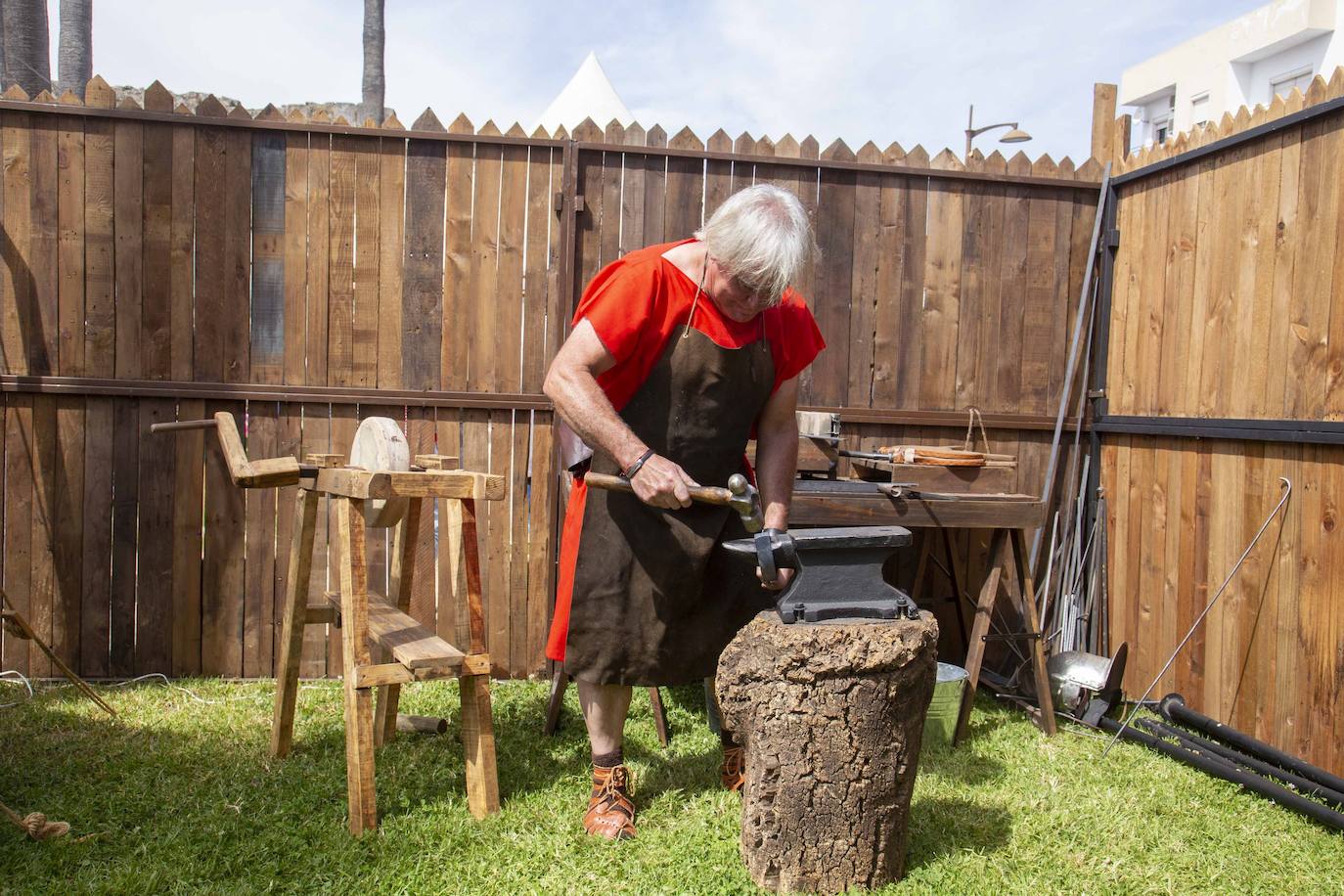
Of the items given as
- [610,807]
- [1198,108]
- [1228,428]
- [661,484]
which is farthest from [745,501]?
[1198,108]

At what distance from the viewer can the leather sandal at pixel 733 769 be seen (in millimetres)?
3123

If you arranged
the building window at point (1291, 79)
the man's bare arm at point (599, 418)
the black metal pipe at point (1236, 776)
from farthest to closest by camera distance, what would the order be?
the building window at point (1291, 79) → the black metal pipe at point (1236, 776) → the man's bare arm at point (599, 418)

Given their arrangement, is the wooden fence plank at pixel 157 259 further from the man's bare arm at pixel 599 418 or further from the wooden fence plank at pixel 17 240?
the man's bare arm at pixel 599 418

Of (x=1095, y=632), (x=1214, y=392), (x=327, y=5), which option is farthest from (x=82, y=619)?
(x=327, y=5)

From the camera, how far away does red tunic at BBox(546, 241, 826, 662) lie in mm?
2650

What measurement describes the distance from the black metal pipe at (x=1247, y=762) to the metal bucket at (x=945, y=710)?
72 cm

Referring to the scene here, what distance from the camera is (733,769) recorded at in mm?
3141

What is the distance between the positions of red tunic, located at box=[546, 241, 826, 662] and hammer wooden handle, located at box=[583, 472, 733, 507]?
0.79 ft

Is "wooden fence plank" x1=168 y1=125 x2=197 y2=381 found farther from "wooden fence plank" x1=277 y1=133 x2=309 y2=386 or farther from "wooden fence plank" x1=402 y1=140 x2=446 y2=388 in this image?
"wooden fence plank" x1=402 y1=140 x2=446 y2=388

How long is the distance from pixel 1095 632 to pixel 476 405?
304cm

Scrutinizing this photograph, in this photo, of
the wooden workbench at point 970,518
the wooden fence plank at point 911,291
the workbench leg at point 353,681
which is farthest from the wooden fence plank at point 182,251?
the wooden fence plank at point 911,291

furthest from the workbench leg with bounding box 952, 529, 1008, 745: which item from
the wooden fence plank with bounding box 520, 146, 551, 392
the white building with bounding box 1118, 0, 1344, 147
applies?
the white building with bounding box 1118, 0, 1344, 147

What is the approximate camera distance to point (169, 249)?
3988 millimetres

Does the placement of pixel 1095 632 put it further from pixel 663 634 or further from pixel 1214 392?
pixel 663 634
